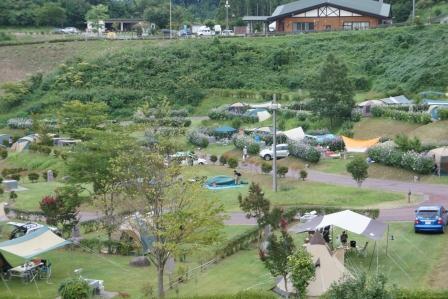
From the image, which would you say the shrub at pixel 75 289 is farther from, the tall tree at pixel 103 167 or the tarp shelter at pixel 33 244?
the tall tree at pixel 103 167

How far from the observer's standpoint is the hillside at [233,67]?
67.1m

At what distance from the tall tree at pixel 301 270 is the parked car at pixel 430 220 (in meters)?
8.26

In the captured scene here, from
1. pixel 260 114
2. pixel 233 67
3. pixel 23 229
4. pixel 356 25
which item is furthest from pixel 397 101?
pixel 23 229

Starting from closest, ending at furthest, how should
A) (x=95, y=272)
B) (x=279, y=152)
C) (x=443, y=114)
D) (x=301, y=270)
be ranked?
(x=301, y=270) < (x=95, y=272) < (x=279, y=152) < (x=443, y=114)

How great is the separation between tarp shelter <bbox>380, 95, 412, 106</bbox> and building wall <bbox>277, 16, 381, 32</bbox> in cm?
2951

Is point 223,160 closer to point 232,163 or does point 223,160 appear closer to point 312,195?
point 232,163

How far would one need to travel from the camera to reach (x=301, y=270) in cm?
1758

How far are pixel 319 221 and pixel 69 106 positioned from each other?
88.9 ft

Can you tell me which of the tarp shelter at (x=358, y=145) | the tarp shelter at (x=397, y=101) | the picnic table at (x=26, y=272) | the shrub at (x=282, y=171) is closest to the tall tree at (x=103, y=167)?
the picnic table at (x=26, y=272)

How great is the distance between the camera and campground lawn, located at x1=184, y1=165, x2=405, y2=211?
1191 inches

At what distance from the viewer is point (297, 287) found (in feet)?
58.4

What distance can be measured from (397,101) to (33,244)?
36.5 meters

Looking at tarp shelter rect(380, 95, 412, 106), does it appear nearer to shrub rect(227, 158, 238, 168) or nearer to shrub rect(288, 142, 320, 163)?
shrub rect(288, 142, 320, 163)

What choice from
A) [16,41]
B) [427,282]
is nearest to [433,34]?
[16,41]
